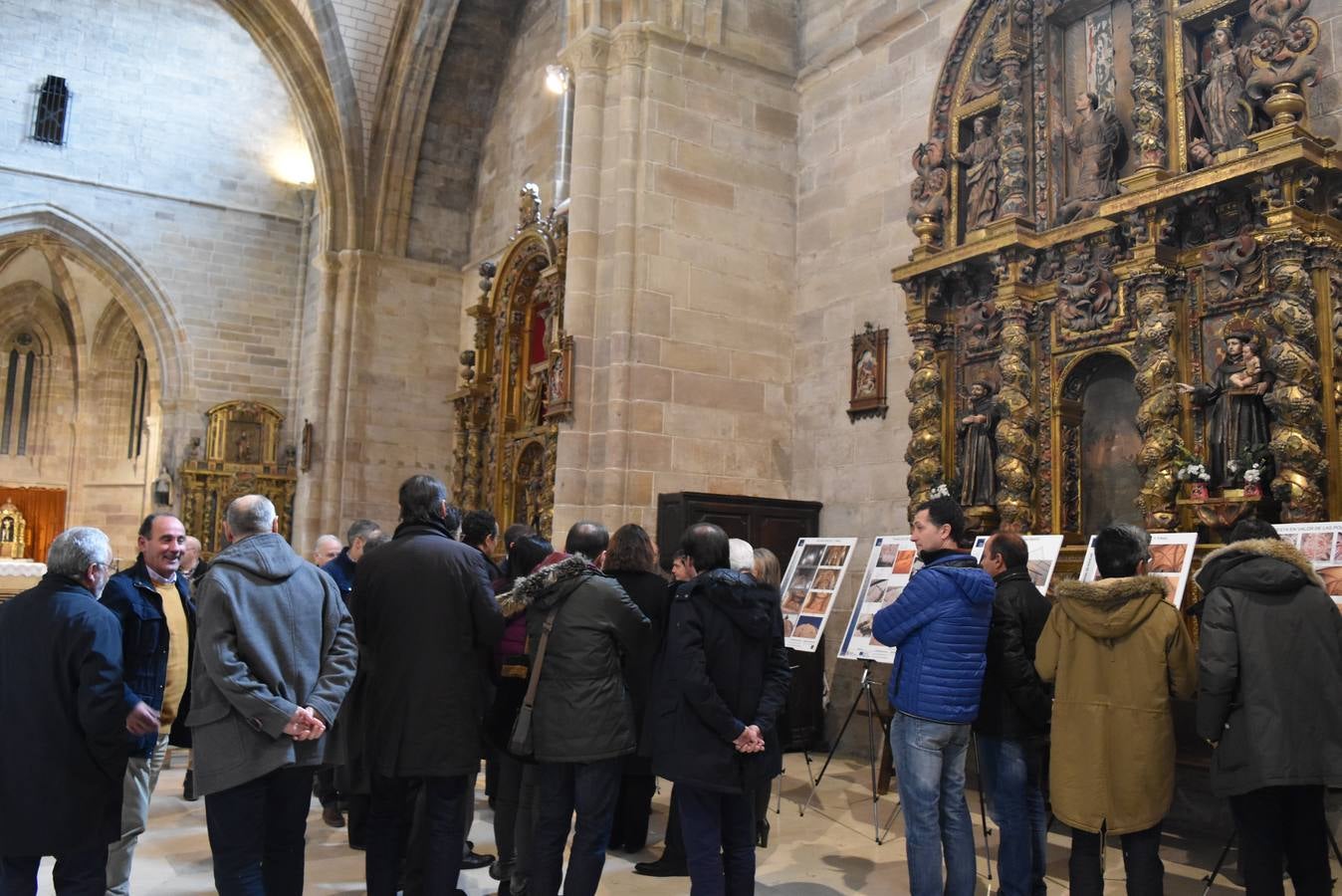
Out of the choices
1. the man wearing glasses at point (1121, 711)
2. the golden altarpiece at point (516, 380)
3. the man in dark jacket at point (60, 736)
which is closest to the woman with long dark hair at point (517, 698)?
the man in dark jacket at point (60, 736)

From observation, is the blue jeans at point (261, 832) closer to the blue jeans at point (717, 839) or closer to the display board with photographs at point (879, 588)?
the blue jeans at point (717, 839)

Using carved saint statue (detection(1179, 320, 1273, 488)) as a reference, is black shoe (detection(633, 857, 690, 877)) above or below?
below

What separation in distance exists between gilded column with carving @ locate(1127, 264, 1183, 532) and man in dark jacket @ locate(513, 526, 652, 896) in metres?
3.86

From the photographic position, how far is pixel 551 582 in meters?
3.95

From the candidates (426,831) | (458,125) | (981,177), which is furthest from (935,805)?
(458,125)

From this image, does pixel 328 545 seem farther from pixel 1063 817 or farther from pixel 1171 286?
pixel 1171 286

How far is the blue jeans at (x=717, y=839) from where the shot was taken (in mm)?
3832

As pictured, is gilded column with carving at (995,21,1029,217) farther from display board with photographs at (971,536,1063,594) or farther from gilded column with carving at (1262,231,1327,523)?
display board with photographs at (971,536,1063,594)

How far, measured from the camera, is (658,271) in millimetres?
9234

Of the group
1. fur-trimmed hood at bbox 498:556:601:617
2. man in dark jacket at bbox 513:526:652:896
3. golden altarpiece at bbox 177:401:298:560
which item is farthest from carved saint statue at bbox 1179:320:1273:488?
golden altarpiece at bbox 177:401:298:560

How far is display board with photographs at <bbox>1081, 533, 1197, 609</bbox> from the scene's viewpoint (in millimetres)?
5488

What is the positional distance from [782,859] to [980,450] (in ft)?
11.7

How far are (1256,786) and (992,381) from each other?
15.0 ft

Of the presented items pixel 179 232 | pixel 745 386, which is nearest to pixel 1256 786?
pixel 745 386
